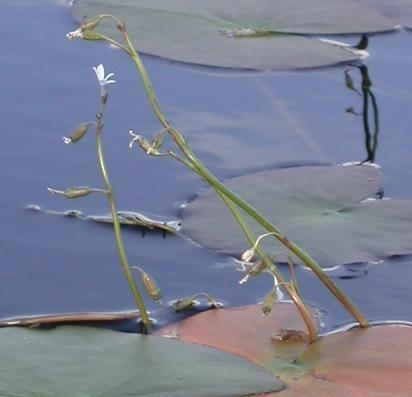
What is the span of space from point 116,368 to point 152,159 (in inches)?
27.5

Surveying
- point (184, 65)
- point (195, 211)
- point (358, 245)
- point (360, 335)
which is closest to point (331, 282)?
point (360, 335)

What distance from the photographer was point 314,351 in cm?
140

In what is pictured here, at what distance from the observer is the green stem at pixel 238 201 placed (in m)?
1.38

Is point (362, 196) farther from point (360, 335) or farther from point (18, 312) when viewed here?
point (18, 312)

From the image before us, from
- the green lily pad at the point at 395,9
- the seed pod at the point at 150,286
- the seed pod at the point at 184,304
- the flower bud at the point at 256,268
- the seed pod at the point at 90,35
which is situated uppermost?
the seed pod at the point at 90,35

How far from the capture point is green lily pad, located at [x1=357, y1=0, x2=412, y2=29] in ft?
8.40

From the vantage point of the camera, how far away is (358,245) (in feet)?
5.48

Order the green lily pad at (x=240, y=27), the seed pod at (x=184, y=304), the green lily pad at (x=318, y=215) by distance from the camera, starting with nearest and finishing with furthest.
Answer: the seed pod at (x=184, y=304), the green lily pad at (x=318, y=215), the green lily pad at (x=240, y=27)

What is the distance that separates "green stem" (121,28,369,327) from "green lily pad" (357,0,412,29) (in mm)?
1191

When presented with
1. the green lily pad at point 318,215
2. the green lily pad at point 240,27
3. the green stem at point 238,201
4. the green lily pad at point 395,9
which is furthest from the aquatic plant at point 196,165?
the green lily pad at point 395,9

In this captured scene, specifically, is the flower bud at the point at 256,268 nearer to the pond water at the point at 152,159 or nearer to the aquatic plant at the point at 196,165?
the aquatic plant at the point at 196,165

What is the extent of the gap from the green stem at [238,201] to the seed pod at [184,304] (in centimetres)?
15

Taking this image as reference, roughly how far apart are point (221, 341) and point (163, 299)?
162 millimetres

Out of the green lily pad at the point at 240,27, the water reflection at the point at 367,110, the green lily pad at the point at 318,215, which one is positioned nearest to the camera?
the green lily pad at the point at 318,215
